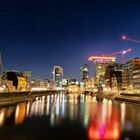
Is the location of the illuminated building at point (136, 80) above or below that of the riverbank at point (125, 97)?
above

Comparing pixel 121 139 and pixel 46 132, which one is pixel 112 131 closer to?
pixel 121 139

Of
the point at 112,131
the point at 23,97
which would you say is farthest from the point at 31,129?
the point at 23,97

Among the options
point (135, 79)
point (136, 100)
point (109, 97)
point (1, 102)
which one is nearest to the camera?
point (1, 102)

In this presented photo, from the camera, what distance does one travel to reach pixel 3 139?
1241 inches

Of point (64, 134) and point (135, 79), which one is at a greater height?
point (135, 79)

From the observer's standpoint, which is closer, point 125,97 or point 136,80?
point 125,97

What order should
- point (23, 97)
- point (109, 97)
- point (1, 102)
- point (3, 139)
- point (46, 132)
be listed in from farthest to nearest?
point (109, 97) < point (23, 97) < point (1, 102) < point (46, 132) < point (3, 139)

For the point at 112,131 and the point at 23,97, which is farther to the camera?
the point at 23,97

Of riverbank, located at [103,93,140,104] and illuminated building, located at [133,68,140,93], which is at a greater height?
illuminated building, located at [133,68,140,93]

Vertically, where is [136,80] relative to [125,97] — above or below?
above

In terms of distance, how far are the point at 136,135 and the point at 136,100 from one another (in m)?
62.8

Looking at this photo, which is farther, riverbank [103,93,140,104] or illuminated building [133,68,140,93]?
illuminated building [133,68,140,93]

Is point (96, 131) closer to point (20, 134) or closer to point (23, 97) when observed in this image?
point (20, 134)

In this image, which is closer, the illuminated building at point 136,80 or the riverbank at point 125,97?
the riverbank at point 125,97
